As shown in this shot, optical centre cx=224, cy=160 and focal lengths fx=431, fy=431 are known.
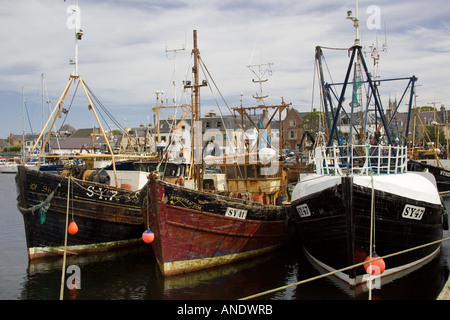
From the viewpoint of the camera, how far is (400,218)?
1233cm

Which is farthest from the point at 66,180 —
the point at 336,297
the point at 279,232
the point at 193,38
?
the point at 336,297

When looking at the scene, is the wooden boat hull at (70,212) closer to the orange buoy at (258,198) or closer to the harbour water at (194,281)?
the harbour water at (194,281)

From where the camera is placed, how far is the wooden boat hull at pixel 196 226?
1345 centimetres

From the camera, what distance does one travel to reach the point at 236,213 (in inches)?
579

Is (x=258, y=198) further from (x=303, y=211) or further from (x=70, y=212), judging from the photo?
(x=70, y=212)

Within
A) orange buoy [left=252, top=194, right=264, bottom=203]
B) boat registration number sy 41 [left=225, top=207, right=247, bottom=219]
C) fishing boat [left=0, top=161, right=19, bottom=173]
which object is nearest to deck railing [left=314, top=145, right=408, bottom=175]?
boat registration number sy 41 [left=225, top=207, right=247, bottom=219]

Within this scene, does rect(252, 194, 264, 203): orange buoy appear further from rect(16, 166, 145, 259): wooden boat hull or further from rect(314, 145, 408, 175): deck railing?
rect(16, 166, 145, 259): wooden boat hull

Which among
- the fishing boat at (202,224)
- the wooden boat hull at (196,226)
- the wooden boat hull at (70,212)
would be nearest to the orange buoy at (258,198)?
the fishing boat at (202,224)

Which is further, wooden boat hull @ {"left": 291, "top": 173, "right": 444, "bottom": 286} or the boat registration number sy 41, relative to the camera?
the boat registration number sy 41

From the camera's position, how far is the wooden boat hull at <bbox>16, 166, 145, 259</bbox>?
15.9 m

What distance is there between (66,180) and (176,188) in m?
5.05

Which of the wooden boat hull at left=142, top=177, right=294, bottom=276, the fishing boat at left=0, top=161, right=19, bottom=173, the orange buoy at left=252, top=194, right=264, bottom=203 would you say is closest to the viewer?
the wooden boat hull at left=142, top=177, right=294, bottom=276

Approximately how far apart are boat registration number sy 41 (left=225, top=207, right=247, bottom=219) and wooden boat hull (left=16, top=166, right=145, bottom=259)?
4.60m

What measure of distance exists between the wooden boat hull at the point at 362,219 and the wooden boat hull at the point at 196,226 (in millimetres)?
2286
